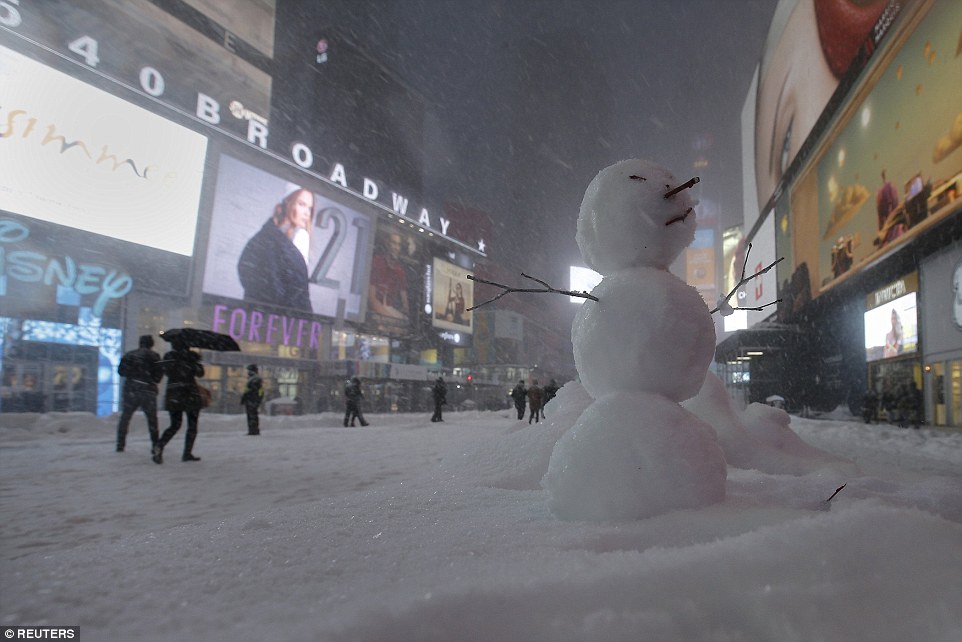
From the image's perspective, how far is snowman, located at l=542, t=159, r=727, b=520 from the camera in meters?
2.07

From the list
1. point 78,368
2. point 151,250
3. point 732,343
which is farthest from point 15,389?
point 732,343

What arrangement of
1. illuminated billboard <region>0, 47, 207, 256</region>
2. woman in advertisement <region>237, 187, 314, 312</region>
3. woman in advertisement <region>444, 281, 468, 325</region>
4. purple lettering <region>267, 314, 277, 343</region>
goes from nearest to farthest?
illuminated billboard <region>0, 47, 207, 256</region> < woman in advertisement <region>237, 187, 314, 312</region> < purple lettering <region>267, 314, 277, 343</region> < woman in advertisement <region>444, 281, 468, 325</region>

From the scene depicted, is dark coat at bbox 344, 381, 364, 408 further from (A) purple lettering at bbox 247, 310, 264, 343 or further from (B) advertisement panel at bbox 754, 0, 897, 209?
(B) advertisement panel at bbox 754, 0, 897, 209

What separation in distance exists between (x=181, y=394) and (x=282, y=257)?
2632 centimetres

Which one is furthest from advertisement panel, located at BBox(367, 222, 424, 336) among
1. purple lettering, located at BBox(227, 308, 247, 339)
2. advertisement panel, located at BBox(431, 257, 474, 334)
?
purple lettering, located at BBox(227, 308, 247, 339)

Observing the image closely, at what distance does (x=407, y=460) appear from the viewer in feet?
22.4

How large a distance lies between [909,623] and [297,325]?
34820 mm

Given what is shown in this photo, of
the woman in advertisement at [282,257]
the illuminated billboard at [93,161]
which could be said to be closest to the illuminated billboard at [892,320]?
the illuminated billboard at [93,161]

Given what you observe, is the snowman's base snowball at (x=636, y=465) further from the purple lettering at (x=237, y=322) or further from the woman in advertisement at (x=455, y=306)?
the woman in advertisement at (x=455, y=306)

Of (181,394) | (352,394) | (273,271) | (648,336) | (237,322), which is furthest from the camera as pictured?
(273,271)

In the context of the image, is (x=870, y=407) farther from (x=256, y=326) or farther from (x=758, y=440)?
(x=256, y=326)

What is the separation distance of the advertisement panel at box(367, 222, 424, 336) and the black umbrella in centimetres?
3313

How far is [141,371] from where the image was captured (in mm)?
7242

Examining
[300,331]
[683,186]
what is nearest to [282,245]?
[300,331]
